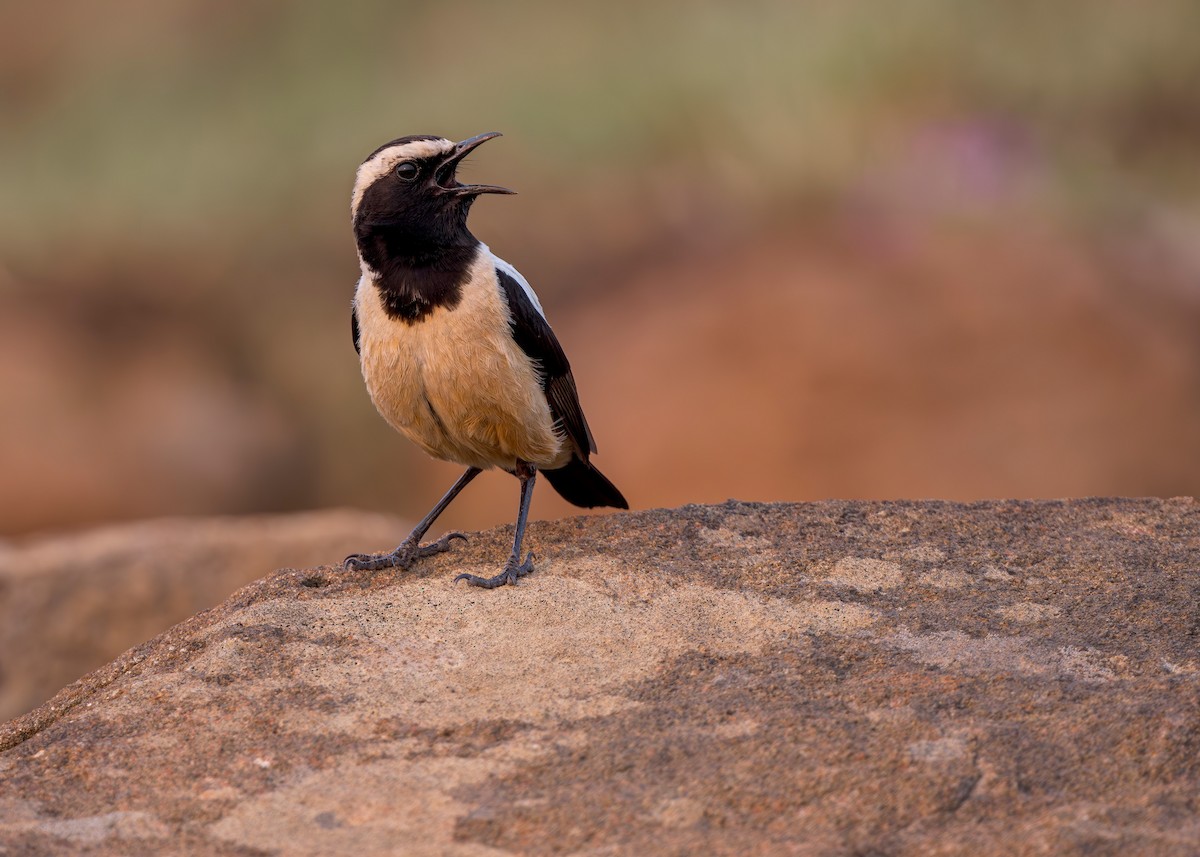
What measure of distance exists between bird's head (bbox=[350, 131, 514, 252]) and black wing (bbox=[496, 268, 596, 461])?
281 mm

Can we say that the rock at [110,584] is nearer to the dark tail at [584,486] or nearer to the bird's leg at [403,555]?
the dark tail at [584,486]

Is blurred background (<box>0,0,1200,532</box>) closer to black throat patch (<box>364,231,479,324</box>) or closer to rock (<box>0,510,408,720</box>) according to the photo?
rock (<box>0,510,408,720</box>)

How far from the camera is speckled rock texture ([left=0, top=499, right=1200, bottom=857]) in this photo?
3.21 m

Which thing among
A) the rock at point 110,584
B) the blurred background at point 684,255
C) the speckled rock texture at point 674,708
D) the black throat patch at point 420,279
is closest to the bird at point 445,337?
the black throat patch at point 420,279

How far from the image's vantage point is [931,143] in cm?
1175

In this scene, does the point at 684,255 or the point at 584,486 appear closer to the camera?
the point at 584,486

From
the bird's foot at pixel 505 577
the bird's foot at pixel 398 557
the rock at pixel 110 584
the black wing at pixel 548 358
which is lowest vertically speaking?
the rock at pixel 110 584

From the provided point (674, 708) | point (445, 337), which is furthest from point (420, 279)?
point (674, 708)

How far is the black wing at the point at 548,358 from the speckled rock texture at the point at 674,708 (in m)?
0.54

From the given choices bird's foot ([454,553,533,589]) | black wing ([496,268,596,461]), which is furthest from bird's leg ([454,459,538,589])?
black wing ([496,268,596,461])

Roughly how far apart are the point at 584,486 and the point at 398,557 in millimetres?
1065

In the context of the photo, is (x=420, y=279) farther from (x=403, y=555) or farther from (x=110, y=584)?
(x=110, y=584)

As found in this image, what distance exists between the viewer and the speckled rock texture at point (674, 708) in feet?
10.5

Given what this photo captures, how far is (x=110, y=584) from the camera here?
298 inches
